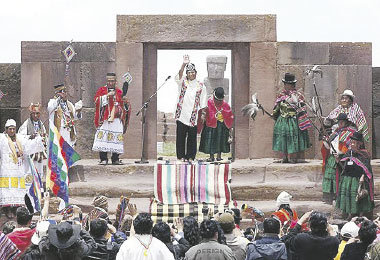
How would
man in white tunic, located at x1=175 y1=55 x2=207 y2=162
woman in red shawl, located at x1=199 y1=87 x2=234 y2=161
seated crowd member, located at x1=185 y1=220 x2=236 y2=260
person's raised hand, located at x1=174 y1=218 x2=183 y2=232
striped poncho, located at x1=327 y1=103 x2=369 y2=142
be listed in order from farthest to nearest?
1. woman in red shawl, located at x1=199 y1=87 x2=234 y2=161
2. man in white tunic, located at x1=175 y1=55 x2=207 y2=162
3. striped poncho, located at x1=327 y1=103 x2=369 y2=142
4. person's raised hand, located at x1=174 y1=218 x2=183 y2=232
5. seated crowd member, located at x1=185 y1=220 x2=236 y2=260

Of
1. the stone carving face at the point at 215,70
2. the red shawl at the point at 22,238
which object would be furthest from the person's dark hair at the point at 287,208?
the stone carving face at the point at 215,70

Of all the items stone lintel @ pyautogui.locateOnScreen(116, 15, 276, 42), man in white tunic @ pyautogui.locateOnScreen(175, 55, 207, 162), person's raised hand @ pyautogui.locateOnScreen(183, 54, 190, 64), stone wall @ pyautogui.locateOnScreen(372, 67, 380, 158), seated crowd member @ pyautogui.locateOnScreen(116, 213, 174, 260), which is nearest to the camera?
seated crowd member @ pyautogui.locateOnScreen(116, 213, 174, 260)

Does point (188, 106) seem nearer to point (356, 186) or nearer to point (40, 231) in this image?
point (356, 186)

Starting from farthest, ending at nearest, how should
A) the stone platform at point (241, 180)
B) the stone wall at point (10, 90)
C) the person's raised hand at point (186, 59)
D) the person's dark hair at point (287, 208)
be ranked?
1. the stone wall at point (10, 90)
2. the person's raised hand at point (186, 59)
3. the stone platform at point (241, 180)
4. the person's dark hair at point (287, 208)

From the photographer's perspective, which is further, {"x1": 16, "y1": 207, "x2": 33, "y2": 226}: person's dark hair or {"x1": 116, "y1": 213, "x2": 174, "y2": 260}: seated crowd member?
{"x1": 16, "y1": 207, "x2": 33, "y2": 226}: person's dark hair

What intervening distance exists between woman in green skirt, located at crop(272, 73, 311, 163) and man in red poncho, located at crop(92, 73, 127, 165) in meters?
2.73

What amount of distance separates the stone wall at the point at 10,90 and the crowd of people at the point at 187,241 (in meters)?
8.59

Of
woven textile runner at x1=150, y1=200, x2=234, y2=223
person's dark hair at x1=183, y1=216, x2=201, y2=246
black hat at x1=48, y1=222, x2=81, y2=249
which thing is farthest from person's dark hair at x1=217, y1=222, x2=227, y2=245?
woven textile runner at x1=150, y1=200, x2=234, y2=223

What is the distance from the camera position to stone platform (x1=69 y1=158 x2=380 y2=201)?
14.2m

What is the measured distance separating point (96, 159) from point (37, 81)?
1.83 meters

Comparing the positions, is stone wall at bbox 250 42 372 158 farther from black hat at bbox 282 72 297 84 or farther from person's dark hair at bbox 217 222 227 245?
person's dark hair at bbox 217 222 227 245

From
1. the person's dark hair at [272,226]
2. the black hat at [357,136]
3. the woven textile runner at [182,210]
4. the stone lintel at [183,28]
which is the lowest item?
the woven textile runner at [182,210]

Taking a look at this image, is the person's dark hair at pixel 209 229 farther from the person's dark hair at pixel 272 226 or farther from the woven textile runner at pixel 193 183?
the woven textile runner at pixel 193 183

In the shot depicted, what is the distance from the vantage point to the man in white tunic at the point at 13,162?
13.6 m
